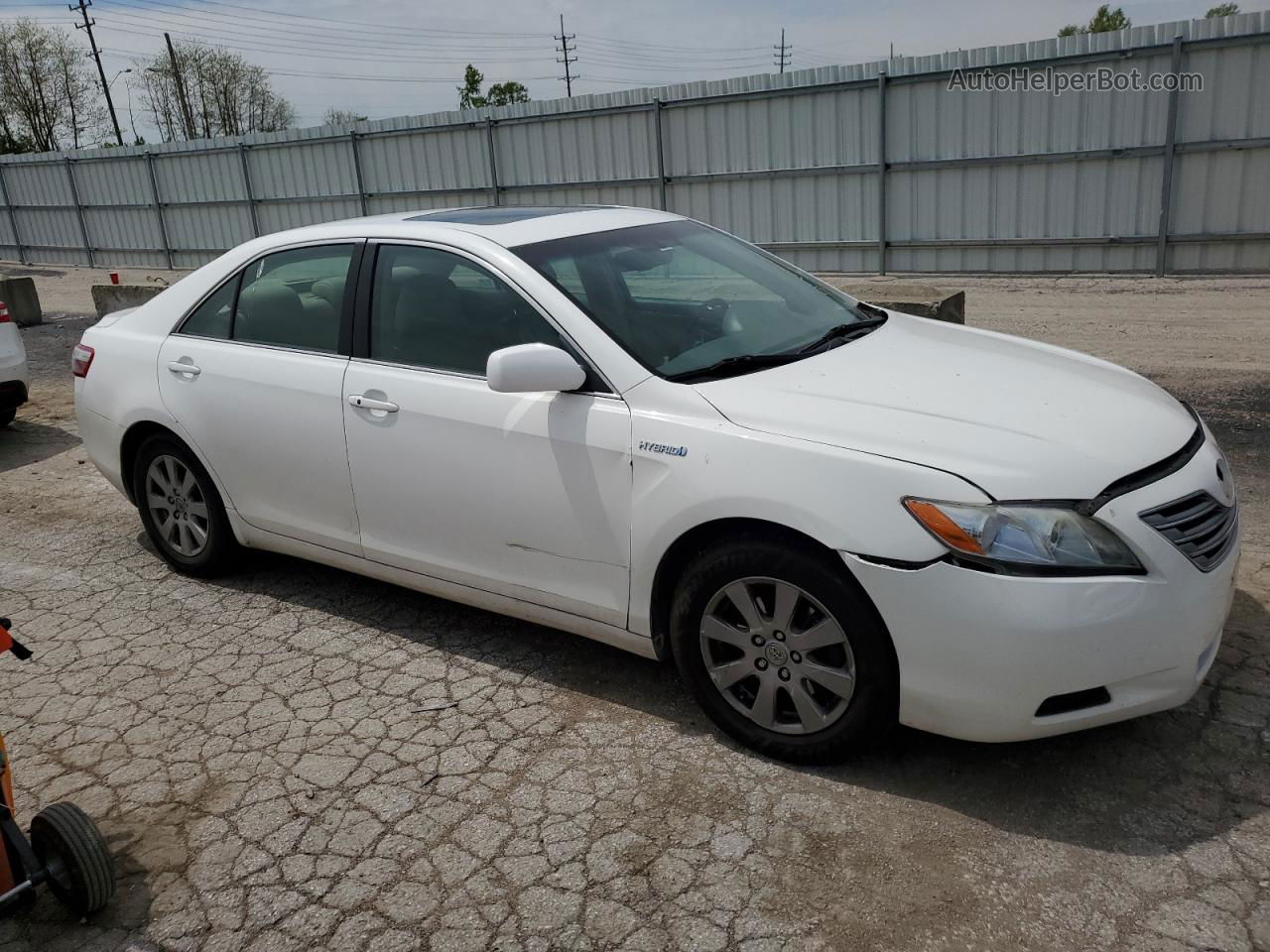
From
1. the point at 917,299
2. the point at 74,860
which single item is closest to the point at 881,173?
the point at 917,299

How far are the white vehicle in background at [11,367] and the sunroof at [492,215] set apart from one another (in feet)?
15.9

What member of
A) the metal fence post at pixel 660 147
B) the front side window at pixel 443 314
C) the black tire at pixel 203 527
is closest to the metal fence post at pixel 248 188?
the metal fence post at pixel 660 147

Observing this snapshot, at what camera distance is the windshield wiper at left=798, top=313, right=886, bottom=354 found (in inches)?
148

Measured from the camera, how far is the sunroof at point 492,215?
421 cm

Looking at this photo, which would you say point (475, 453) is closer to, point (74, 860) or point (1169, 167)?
point (74, 860)

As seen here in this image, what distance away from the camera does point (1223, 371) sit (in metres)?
7.94

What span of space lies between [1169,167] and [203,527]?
1264cm

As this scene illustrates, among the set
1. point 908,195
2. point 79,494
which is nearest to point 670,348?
point 79,494

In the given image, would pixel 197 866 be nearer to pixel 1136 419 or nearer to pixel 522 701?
pixel 522 701

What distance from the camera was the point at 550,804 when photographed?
3109 mm

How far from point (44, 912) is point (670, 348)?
8.18 ft

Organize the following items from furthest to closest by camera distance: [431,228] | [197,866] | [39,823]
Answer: [431,228], [197,866], [39,823]

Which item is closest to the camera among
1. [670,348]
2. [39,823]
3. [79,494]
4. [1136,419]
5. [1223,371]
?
[39,823]

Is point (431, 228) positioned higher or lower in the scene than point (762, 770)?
higher
